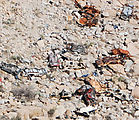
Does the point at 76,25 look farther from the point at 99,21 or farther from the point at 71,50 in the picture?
the point at 71,50

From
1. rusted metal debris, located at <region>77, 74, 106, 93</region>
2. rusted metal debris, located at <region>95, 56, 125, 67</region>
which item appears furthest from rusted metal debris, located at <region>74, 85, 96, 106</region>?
rusted metal debris, located at <region>95, 56, 125, 67</region>

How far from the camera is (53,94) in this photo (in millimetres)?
9969

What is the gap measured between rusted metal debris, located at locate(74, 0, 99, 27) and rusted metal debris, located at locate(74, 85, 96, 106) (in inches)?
184

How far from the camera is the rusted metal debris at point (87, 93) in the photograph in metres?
9.74

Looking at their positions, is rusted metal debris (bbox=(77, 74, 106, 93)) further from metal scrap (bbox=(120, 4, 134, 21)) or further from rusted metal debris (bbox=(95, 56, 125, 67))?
metal scrap (bbox=(120, 4, 134, 21))

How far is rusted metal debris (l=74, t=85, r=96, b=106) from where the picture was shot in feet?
32.0

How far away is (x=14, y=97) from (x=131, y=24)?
7.88 m

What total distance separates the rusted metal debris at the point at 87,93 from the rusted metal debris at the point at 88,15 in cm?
469

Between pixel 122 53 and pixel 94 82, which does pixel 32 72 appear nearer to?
pixel 94 82

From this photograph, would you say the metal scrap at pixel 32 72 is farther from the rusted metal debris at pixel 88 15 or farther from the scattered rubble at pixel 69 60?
the rusted metal debris at pixel 88 15

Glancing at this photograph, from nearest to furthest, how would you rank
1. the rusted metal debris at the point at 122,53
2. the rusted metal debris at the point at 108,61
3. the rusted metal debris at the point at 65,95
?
1. the rusted metal debris at the point at 65,95
2. the rusted metal debris at the point at 108,61
3. the rusted metal debris at the point at 122,53

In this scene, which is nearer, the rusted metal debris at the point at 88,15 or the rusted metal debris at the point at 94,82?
the rusted metal debris at the point at 94,82

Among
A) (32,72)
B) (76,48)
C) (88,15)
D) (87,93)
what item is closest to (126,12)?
(88,15)

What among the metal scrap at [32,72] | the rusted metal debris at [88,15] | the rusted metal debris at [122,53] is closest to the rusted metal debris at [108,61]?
the rusted metal debris at [122,53]
